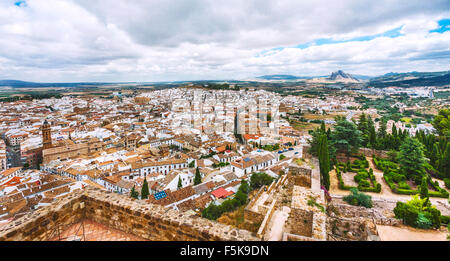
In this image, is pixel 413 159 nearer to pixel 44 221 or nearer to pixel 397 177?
pixel 397 177

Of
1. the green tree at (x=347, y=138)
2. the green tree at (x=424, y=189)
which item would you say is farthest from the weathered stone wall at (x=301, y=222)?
the green tree at (x=347, y=138)

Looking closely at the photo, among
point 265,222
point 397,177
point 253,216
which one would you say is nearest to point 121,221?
point 265,222

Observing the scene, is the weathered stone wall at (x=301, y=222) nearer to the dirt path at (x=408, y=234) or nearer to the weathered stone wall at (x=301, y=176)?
the weathered stone wall at (x=301, y=176)

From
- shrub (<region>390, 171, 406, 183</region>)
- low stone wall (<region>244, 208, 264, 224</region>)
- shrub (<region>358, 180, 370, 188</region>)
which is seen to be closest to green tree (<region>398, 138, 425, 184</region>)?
shrub (<region>390, 171, 406, 183</region>)

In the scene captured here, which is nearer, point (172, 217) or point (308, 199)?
point (172, 217)

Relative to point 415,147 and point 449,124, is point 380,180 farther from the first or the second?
point 449,124

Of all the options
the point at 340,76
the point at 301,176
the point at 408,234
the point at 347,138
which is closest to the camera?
the point at 408,234
